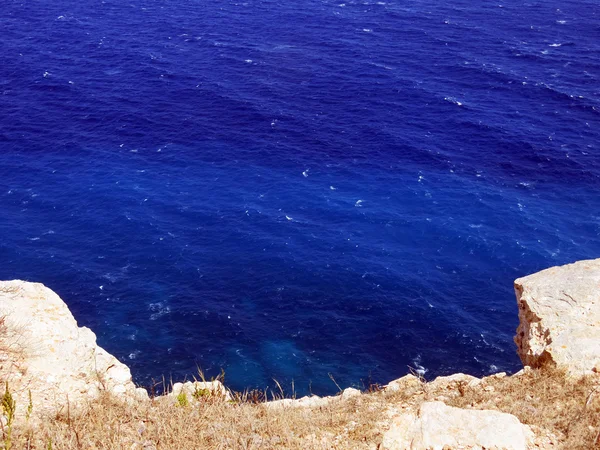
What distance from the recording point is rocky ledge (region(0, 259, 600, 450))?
22828 mm

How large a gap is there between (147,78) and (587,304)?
116776 millimetres

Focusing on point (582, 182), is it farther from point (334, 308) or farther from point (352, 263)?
point (334, 308)

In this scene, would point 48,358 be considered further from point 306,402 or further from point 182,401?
point 306,402

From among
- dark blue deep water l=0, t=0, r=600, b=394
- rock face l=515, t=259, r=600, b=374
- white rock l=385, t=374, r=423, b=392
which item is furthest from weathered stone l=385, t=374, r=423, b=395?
dark blue deep water l=0, t=0, r=600, b=394

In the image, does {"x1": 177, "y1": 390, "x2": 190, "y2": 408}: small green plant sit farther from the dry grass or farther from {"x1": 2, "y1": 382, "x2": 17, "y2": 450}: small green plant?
{"x1": 2, "y1": 382, "x2": 17, "y2": 450}: small green plant

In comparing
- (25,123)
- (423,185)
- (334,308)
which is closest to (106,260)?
(334,308)

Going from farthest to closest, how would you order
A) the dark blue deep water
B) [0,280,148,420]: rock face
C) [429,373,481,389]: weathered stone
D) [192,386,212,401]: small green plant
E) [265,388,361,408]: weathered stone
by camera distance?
1. the dark blue deep water
2. [429,373,481,389]: weathered stone
3. [265,388,361,408]: weathered stone
4. [0,280,148,420]: rock face
5. [192,386,212,401]: small green plant

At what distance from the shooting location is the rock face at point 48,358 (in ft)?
89.2

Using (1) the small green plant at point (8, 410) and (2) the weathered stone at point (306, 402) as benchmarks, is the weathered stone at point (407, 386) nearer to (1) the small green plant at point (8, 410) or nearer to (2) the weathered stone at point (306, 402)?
(2) the weathered stone at point (306, 402)

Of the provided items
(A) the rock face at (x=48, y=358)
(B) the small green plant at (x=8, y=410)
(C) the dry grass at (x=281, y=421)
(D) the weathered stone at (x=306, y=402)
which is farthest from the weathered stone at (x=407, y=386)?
(B) the small green plant at (x=8, y=410)

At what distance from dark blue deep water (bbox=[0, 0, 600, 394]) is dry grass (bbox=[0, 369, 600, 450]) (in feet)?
130

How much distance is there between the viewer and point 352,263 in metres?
88.8

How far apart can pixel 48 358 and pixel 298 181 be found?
77154 millimetres

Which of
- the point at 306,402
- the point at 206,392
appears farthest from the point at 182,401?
the point at 306,402
